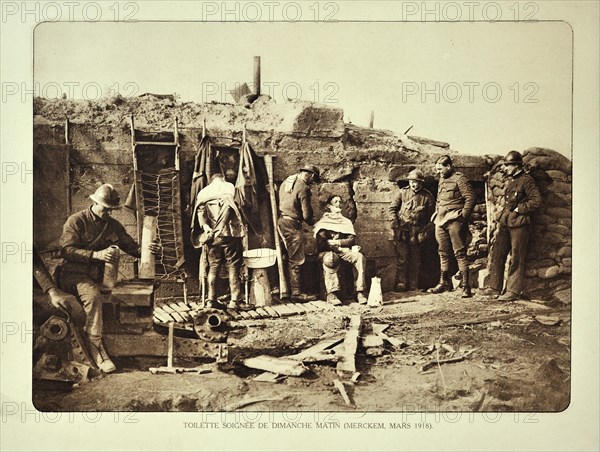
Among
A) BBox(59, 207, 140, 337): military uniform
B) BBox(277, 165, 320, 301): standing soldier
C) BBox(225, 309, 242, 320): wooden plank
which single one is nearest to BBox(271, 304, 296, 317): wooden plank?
BBox(277, 165, 320, 301): standing soldier

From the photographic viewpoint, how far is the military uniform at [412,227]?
5031 millimetres

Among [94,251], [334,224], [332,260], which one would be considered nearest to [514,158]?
[334,224]

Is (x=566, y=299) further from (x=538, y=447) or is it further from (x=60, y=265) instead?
(x=60, y=265)

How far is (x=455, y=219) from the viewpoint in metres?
5.02

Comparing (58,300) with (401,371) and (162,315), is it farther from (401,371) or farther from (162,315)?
(401,371)

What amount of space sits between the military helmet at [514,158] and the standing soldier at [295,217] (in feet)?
5.04

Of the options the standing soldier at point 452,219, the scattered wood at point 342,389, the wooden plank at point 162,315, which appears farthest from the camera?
the standing soldier at point 452,219

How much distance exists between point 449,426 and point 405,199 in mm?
1794

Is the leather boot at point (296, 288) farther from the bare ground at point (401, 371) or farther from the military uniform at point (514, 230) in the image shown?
the military uniform at point (514, 230)

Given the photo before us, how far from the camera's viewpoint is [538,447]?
15.8 ft

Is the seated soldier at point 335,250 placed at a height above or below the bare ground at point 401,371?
above

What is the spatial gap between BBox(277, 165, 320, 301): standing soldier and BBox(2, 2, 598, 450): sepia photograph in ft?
0.06

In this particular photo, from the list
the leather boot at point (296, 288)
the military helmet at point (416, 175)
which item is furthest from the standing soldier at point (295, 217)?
the military helmet at point (416, 175)

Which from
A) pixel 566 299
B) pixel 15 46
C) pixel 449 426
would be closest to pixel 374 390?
pixel 449 426
